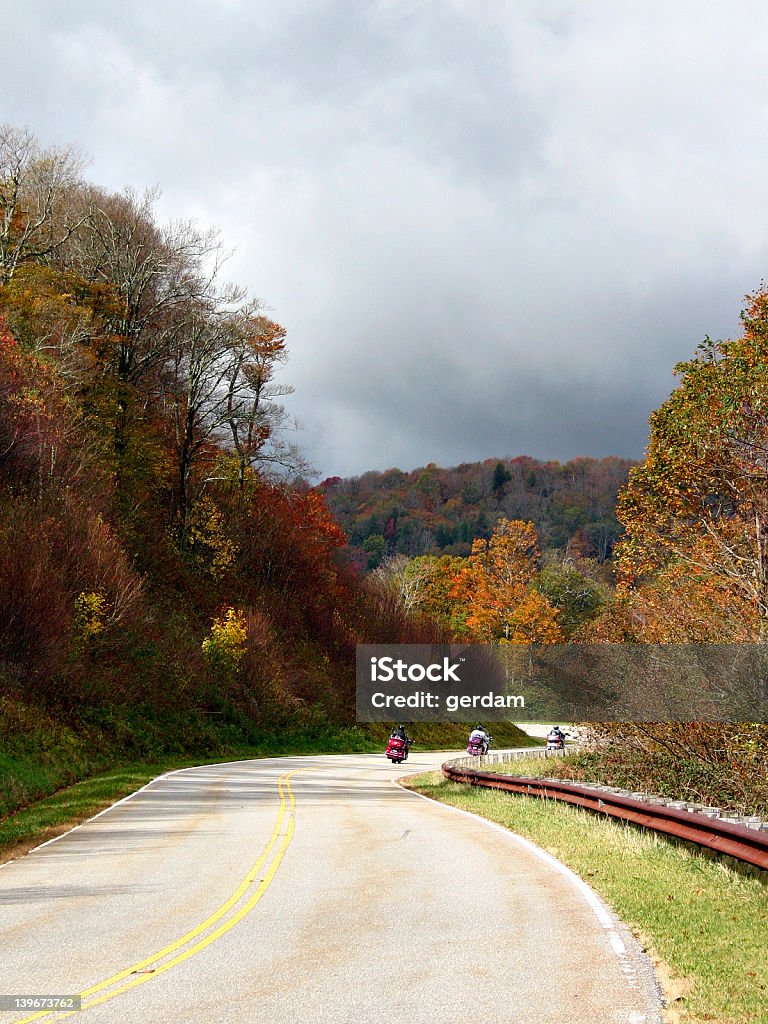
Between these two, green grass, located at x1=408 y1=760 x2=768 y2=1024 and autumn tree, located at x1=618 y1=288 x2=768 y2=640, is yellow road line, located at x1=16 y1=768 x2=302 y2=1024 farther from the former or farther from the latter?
autumn tree, located at x1=618 y1=288 x2=768 y2=640

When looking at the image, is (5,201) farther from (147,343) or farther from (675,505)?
(675,505)

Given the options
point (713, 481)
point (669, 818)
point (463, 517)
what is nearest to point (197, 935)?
point (669, 818)

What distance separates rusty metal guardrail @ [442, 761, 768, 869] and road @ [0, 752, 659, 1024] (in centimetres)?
168

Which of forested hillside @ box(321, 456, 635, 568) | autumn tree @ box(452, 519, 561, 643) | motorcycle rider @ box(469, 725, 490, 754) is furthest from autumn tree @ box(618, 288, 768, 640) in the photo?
forested hillside @ box(321, 456, 635, 568)

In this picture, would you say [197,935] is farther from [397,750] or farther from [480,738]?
[397,750]

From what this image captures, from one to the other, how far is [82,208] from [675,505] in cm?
4440

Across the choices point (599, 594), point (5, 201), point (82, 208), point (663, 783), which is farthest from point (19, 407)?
point (599, 594)

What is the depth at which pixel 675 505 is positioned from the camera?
22266mm

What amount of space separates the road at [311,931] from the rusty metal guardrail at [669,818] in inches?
66.1

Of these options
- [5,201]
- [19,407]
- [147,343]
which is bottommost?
[19,407]

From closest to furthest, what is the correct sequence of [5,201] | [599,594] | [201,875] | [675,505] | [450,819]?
[201,875] → [450,819] → [675,505] → [5,201] → [599,594]

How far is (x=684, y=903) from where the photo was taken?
390 inches

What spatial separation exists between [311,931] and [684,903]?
154 inches

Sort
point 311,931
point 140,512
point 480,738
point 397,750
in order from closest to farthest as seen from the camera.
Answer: point 311,931
point 480,738
point 397,750
point 140,512
